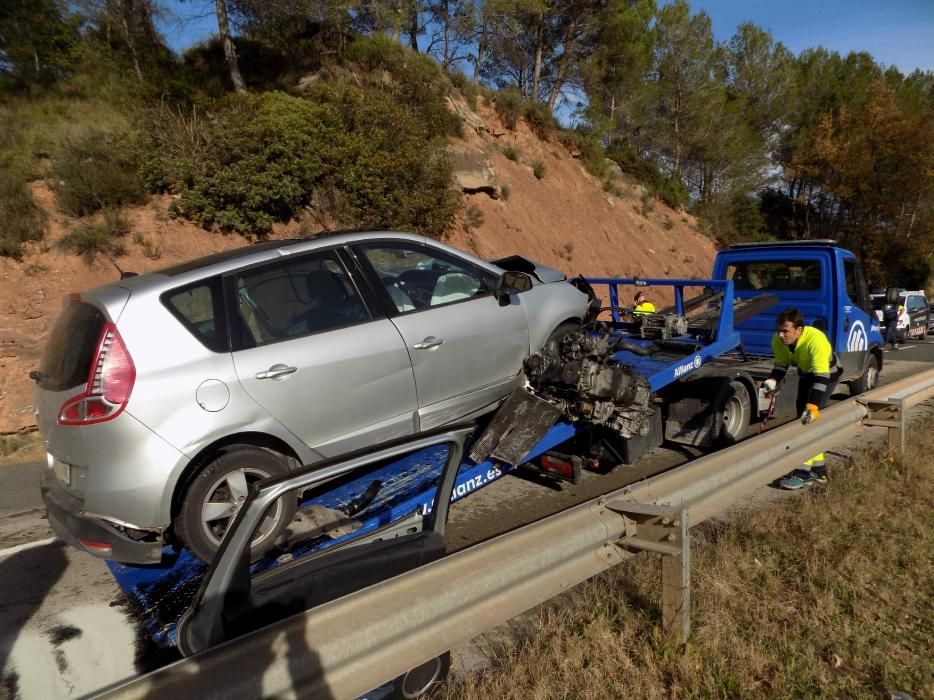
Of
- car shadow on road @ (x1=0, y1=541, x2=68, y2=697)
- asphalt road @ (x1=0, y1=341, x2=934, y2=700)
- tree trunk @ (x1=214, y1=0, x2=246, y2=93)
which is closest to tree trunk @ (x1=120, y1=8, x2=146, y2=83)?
tree trunk @ (x1=214, y1=0, x2=246, y2=93)

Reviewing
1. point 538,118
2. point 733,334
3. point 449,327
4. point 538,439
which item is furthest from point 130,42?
point 538,439

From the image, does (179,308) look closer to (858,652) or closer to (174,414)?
(174,414)

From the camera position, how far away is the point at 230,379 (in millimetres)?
3148

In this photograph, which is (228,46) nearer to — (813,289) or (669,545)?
(813,289)

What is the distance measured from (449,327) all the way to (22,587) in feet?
10.2

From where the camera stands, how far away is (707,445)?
5676mm

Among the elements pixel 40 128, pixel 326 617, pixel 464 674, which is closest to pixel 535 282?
pixel 464 674

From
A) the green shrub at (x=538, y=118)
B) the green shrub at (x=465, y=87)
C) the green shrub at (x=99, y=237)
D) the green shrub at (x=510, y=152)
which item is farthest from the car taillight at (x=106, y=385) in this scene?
the green shrub at (x=538, y=118)

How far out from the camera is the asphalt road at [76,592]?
291 centimetres

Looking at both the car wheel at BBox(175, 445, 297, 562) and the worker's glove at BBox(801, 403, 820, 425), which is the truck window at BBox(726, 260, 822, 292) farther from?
the car wheel at BBox(175, 445, 297, 562)

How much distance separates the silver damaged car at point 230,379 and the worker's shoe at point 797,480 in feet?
9.30

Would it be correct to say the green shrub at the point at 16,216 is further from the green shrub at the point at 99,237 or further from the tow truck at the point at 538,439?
the tow truck at the point at 538,439

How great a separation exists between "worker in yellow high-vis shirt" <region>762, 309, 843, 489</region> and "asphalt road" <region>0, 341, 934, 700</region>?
1087mm

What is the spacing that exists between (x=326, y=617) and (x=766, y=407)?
548 centimetres
